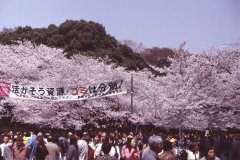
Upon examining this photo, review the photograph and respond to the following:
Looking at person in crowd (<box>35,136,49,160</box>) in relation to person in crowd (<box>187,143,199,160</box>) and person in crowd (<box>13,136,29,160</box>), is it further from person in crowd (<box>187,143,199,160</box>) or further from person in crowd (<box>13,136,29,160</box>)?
person in crowd (<box>187,143,199,160</box>)

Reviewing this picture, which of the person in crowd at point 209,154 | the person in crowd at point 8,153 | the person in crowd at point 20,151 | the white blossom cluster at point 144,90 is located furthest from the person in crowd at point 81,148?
the white blossom cluster at point 144,90

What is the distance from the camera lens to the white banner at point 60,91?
2337 centimetres

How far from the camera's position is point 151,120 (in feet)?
96.1

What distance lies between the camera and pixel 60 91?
24.2 meters

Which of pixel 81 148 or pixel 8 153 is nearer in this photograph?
pixel 81 148

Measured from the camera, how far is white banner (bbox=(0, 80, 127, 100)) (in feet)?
76.7

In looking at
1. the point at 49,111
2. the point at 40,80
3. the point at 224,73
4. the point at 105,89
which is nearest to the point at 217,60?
the point at 224,73

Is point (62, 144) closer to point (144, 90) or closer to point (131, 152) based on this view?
point (131, 152)

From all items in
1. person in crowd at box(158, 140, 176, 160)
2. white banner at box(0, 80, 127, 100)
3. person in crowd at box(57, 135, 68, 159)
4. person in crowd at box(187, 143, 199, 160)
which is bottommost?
person in crowd at box(57, 135, 68, 159)

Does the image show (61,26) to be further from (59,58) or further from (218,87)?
(218,87)

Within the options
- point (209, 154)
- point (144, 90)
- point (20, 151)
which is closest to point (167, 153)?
point (209, 154)

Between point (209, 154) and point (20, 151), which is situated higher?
point (209, 154)

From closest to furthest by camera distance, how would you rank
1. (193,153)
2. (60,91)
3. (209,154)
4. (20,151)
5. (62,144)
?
(209,154) < (20,151) < (193,153) < (62,144) < (60,91)

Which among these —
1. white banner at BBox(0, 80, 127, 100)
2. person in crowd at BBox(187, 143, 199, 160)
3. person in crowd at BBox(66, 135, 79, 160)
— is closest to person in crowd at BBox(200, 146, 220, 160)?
person in crowd at BBox(187, 143, 199, 160)
